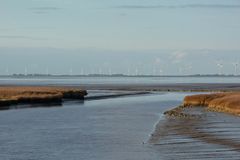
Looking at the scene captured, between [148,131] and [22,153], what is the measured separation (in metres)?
13.0

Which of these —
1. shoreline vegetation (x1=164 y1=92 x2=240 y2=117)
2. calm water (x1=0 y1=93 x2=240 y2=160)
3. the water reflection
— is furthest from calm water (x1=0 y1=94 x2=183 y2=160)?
shoreline vegetation (x1=164 y1=92 x2=240 y2=117)

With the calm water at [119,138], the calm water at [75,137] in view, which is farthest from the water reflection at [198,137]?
the calm water at [75,137]

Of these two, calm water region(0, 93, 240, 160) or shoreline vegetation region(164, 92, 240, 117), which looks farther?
shoreline vegetation region(164, 92, 240, 117)

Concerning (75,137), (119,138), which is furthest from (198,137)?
(75,137)

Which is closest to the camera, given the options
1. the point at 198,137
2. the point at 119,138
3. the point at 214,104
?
the point at 198,137

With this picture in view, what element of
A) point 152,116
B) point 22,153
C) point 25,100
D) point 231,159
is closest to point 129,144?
point 22,153

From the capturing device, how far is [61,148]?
3384cm

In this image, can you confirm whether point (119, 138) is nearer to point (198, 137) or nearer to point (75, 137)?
point (75, 137)

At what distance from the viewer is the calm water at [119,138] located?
30.6 meters

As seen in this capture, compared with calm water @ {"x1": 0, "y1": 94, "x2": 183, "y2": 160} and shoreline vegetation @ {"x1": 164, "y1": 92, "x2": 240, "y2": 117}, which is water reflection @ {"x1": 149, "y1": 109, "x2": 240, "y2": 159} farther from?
shoreline vegetation @ {"x1": 164, "y1": 92, "x2": 240, "y2": 117}

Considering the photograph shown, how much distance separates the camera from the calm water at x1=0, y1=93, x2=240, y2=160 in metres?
30.6

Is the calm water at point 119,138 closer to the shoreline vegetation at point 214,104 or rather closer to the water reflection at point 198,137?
the water reflection at point 198,137

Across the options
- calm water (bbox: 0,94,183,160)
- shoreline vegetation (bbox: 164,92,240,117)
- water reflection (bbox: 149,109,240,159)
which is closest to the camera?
water reflection (bbox: 149,109,240,159)

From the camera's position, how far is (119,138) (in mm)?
38344
